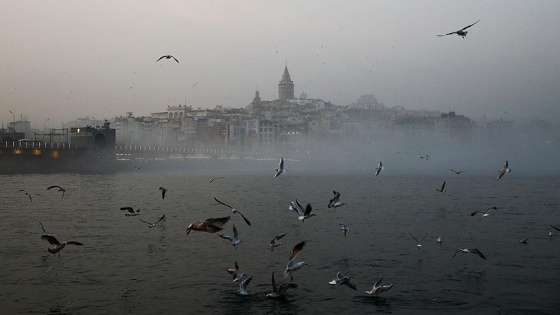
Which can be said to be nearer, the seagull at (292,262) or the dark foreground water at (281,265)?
the seagull at (292,262)

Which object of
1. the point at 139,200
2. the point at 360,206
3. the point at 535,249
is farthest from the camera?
the point at 139,200

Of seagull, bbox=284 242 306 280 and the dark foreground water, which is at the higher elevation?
seagull, bbox=284 242 306 280

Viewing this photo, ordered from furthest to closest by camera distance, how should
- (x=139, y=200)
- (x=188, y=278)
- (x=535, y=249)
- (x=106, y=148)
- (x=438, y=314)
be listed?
(x=106, y=148) → (x=139, y=200) → (x=535, y=249) → (x=188, y=278) → (x=438, y=314)

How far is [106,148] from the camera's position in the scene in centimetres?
15512

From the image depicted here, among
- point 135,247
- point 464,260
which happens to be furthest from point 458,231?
point 135,247

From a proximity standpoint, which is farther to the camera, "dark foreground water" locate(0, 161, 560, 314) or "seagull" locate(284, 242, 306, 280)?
"dark foreground water" locate(0, 161, 560, 314)

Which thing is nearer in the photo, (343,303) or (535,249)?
(343,303)

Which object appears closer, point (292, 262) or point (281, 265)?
point (292, 262)

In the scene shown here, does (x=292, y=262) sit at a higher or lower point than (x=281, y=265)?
higher

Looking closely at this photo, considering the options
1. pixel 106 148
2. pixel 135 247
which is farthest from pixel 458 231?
pixel 106 148

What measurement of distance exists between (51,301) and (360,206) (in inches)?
1383

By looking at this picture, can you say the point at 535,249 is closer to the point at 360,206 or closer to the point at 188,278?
the point at 188,278

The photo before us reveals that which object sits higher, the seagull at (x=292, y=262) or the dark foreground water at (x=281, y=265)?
the seagull at (x=292, y=262)

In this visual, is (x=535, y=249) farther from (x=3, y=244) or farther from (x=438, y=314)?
(x=3, y=244)
